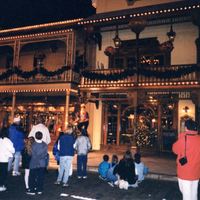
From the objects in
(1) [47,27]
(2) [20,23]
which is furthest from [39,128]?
(2) [20,23]

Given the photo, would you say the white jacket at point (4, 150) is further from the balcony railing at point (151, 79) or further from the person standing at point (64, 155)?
the balcony railing at point (151, 79)

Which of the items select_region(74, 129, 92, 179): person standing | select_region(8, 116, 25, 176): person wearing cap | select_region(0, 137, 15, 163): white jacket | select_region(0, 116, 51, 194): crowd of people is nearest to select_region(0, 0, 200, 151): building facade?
select_region(74, 129, 92, 179): person standing

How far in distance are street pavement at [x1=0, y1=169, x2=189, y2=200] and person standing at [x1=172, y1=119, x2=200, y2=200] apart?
9.15 feet

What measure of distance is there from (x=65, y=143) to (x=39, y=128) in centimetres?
133

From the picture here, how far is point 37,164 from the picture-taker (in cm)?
802

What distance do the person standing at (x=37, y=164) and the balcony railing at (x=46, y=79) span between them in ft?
32.1

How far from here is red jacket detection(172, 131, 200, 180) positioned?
5469 mm

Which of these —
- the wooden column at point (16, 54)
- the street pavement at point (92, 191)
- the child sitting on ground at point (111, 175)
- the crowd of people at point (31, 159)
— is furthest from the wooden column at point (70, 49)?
the crowd of people at point (31, 159)

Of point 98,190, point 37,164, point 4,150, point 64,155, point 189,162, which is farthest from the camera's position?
point 64,155

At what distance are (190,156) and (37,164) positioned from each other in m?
4.33

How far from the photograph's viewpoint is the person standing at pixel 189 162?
5469 mm

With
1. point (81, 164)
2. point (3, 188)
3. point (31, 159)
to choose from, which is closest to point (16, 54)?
point (81, 164)

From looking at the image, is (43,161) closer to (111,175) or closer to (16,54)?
(111,175)

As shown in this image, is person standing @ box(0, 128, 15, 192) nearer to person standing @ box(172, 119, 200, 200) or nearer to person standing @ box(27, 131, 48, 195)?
person standing @ box(27, 131, 48, 195)
